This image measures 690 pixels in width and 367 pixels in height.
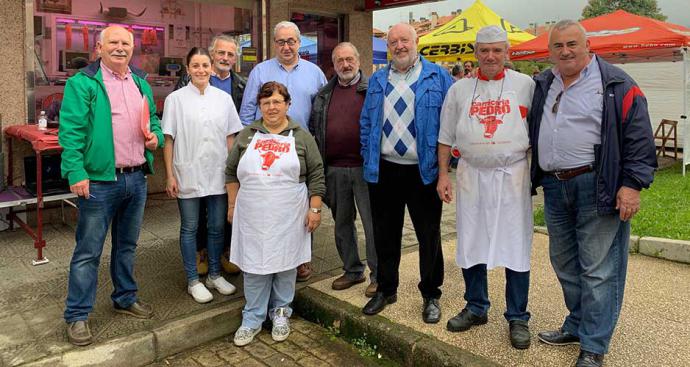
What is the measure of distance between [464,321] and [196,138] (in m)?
2.21

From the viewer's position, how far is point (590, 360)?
3.03m

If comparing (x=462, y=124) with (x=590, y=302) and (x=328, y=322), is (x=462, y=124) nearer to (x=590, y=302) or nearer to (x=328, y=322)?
(x=590, y=302)

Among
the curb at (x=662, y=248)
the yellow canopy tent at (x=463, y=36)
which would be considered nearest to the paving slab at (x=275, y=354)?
the curb at (x=662, y=248)

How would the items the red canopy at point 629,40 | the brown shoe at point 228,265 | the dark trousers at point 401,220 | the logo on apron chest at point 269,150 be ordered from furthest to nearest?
the red canopy at point 629,40, the brown shoe at point 228,265, the dark trousers at point 401,220, the logo on apron chest at point 269,150

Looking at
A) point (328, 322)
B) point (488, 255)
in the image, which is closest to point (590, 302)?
point (488, 255)

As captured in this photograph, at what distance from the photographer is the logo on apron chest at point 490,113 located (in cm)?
325

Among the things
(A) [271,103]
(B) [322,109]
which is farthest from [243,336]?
(B) [322,109]

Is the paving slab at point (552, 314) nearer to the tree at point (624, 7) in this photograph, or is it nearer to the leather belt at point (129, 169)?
the leather belt at point (129, 169)

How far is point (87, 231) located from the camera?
134 inches

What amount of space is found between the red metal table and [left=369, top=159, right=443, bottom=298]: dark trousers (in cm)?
297

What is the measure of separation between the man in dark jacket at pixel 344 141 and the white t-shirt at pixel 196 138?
75 cm

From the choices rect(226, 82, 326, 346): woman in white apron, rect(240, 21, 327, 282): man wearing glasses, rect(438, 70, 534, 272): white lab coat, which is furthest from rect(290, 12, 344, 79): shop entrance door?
rect(438, 70, 534, 272): white lab coat

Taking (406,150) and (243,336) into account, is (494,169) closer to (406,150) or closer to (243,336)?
(406,150)

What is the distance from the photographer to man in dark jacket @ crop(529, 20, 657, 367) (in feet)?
9.37
